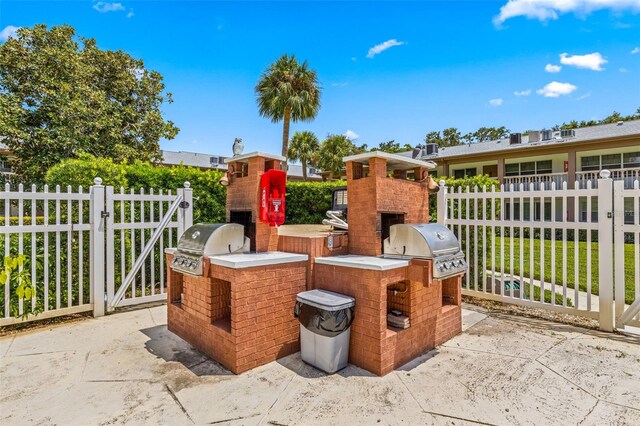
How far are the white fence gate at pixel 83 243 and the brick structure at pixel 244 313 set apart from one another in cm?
209

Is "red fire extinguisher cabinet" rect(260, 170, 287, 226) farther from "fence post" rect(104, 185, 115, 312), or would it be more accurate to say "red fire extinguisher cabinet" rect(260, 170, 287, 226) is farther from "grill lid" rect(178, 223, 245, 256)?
"fence post" rect(104, 185, 115, 312)

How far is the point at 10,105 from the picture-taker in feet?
38.5

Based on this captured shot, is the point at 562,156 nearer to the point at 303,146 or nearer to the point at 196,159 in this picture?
the point at 303,146

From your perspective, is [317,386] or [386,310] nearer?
[317,386]

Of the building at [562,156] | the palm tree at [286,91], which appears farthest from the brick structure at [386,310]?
the building at [562,156]

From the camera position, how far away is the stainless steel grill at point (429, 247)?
342 centimetres

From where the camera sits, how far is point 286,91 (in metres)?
16.4

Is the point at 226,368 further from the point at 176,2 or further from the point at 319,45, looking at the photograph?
the point at 319,45

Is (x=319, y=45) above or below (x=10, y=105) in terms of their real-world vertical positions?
above

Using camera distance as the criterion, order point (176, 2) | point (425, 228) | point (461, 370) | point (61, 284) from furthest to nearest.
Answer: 1. point (176, 2)
2. point (61, 284)
3. point (425, 228)
4. point (461, 370)

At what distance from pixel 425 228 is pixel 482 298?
330 cm

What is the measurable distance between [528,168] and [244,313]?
2413 centimetres

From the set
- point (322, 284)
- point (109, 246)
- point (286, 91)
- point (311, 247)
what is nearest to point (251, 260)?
point (311, 247)

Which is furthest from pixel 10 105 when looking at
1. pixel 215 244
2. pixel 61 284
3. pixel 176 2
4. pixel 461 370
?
pixel 461 370
